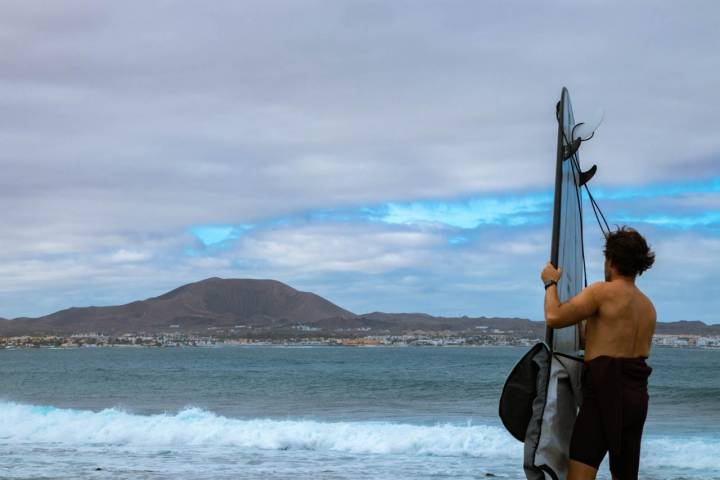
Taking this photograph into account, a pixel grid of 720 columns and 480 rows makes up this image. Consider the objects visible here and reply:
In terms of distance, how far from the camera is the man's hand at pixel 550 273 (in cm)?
413

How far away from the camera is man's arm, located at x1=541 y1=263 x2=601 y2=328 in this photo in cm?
409

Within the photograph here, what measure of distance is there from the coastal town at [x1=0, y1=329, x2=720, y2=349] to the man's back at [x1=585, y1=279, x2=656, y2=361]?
14123 cm

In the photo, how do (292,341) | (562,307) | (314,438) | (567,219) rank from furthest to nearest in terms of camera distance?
(292,341) → (314,438) → (567,219) → (562,307)

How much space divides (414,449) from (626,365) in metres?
13.3

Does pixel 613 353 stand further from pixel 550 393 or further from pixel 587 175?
pixel 587 175

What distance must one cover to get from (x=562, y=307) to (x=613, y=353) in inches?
13.9

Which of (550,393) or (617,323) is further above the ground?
(617,323)

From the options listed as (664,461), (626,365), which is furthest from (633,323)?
(664,461)

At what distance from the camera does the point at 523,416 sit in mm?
4207

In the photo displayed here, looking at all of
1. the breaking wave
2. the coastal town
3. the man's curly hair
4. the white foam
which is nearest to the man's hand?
the man's curly hair

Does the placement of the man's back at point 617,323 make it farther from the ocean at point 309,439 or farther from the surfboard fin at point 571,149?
the ocean at point 309,439

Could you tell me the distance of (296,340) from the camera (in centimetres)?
16725

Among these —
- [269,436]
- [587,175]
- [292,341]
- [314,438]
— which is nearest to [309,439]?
[314,438]

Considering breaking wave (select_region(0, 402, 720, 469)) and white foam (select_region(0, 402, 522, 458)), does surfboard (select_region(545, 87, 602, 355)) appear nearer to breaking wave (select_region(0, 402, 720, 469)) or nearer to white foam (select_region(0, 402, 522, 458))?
breaking wave (select_region(0, 402, 720, 469))
